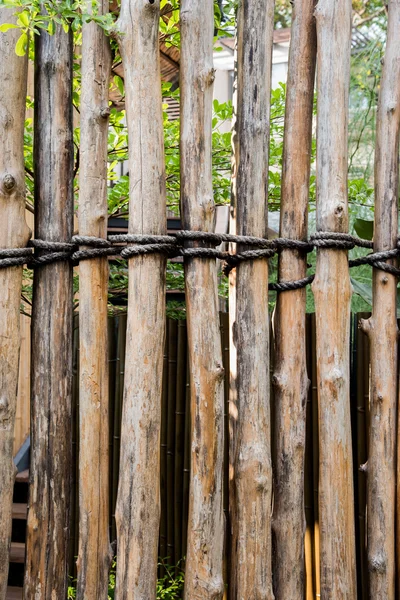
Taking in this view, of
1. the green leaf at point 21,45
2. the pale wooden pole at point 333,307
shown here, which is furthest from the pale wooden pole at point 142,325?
the pale wooden pole at point 333,307

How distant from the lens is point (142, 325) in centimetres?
213

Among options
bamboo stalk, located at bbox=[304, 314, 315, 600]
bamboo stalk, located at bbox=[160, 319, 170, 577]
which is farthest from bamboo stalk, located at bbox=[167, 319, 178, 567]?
bamboo stalk, located at bbox=[304, 314, 315, 600]

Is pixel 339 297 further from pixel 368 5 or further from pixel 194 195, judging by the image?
pixel 368 5

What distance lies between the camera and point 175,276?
375 centimetres

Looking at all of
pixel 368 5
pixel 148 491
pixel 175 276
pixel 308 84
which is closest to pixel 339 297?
pixel 308 84

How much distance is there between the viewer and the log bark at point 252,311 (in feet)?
7.14

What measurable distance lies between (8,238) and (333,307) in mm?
1122

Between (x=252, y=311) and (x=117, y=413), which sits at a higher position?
(x=252, y=311)

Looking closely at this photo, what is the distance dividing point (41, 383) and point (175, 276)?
1684mm

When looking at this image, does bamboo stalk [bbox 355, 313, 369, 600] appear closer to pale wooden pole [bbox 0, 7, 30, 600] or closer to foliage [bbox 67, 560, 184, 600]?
foliage [bbox 67, 560, 184, 600]

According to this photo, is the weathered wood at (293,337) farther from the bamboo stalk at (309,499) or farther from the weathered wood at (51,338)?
the weathered wood at (51,338)

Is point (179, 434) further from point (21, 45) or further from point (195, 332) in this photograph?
point (21, 45)

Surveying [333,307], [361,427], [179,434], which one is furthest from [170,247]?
[179,434]

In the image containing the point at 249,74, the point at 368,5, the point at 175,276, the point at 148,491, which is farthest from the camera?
the point at 368,5
